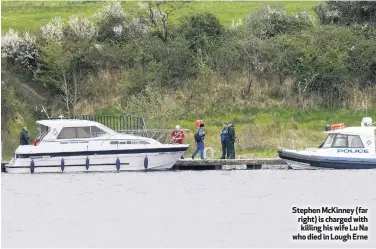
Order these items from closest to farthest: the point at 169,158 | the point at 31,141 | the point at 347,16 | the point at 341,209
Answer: the point at 341,209, the point at 169,158, the point at 31,141, the point at 347,16

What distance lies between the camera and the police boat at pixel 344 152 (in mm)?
49719

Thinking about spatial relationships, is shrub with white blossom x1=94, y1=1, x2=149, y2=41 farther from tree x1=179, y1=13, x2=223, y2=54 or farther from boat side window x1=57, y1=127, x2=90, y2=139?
boat side window x1=57, y1=127, x2=90, y2=139

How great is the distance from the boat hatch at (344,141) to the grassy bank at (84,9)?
855 inches

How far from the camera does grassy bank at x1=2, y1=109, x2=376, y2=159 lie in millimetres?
55812

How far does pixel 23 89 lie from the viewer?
64375 mm

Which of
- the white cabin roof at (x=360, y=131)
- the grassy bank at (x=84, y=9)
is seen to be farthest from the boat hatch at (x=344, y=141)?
the grassy bank at (x=84, y=9)

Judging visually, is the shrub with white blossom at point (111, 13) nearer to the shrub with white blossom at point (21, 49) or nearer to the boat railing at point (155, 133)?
the shrub with white blossom at point (21, 49)

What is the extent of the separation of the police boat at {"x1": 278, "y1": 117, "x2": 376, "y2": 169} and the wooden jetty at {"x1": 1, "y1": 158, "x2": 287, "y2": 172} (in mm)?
1226

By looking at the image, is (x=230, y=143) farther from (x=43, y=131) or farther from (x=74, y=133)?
(x=43, y=131)

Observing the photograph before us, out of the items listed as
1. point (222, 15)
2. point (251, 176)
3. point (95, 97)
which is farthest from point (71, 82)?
point (251, 176)

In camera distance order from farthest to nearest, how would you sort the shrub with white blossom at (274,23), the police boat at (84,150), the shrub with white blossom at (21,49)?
1. the shrub with white blossom at (274,23)
2. the shrub with white blossom at (21,49)
3. the police boat at (84,150)

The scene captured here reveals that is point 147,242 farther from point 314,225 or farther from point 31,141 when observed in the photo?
point 31,141

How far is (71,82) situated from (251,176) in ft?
65.1

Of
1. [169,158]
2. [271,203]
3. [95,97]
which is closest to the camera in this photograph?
[271,203]
